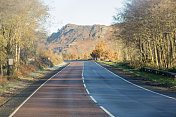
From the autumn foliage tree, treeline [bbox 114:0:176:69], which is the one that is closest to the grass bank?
the autumn foliage tree

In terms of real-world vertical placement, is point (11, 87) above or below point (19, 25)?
below

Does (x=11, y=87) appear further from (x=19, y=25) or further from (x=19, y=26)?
(x=19, y=26)

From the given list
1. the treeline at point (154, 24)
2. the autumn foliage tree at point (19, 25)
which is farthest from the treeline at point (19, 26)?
the treeline at point (154, 24)

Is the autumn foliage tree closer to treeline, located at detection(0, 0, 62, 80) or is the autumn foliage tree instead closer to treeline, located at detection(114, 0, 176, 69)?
treeline, located at detection(0, 0, 62, 80)

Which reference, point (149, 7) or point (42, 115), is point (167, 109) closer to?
point (42, 115)

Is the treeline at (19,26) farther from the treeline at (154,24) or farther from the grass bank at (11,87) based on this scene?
the treeline at (154,24)

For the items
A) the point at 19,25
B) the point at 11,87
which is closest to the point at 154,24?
the point at 19,25

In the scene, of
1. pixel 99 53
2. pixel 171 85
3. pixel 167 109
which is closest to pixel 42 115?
pixel 167 109

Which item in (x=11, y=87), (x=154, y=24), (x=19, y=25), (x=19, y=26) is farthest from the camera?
(x=154, y=24)

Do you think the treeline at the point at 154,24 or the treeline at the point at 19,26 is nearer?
the treeline at the point at 19,26

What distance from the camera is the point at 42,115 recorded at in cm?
948

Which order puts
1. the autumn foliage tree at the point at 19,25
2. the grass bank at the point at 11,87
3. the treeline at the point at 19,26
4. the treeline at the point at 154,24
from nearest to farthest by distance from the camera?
the grass bank at the point at 11,87 < the autumn foliage tree at the point at 19,25 < the treeline at the point at 19,26 < the treeline at the point at 154,24

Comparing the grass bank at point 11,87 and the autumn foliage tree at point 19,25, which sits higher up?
the autumn foliage tree at point 19,25

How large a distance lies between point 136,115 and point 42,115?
367cm
